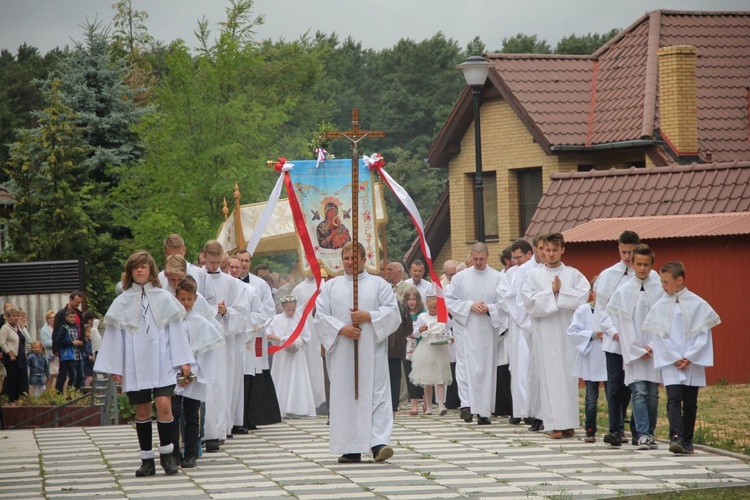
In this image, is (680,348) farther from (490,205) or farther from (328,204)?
(490,205)

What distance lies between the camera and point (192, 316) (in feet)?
37.7

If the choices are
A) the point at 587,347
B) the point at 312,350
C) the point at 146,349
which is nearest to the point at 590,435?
the point at 587,347

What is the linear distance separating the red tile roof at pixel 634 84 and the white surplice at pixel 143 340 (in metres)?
18.9

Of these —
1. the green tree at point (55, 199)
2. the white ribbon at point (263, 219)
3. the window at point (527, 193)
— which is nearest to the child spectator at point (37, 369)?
the white ribbon at point (263, 219)

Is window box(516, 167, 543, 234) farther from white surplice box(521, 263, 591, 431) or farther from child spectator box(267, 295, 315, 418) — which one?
white surplice box(521, 263, 591, 431)

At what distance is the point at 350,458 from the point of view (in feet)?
37.4

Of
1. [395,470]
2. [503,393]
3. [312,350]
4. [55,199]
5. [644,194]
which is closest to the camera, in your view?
[395,470]

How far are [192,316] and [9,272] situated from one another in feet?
52.7

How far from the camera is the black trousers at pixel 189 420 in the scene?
1136cm

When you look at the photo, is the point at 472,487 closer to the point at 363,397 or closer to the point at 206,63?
the point at 363,397

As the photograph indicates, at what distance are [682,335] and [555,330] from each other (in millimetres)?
2079

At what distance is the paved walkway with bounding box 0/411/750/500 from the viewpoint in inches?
371

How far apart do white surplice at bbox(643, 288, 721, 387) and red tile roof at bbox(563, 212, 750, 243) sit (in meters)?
7.08

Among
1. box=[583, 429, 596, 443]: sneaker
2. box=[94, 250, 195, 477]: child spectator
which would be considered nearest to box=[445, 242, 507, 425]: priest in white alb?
box=[583, 429, 596, 443]: sneaker
